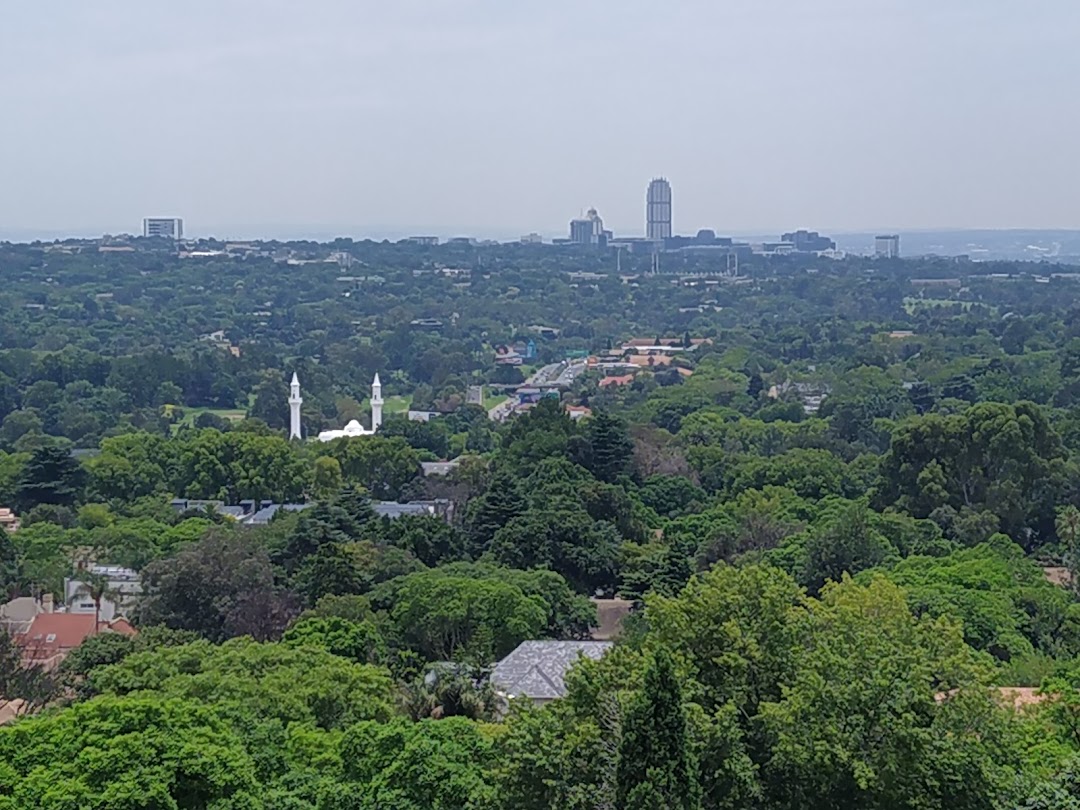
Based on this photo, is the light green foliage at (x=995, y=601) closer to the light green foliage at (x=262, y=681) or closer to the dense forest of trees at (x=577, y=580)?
the dense forest of trees at (x=577, y=580)

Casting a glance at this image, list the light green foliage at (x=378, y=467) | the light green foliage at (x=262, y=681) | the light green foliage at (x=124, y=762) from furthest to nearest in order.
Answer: the light green foliage at (x=378, y=467) → the light green foliage at (x=262, y=681) → the light green foliage at (x=124, y=762)

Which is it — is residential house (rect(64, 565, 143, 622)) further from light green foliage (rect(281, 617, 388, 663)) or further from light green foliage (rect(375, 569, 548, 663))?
light green foliage (rect(281, 617, 388, 663))

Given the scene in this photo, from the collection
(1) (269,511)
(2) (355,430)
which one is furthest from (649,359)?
(1) (269,511)

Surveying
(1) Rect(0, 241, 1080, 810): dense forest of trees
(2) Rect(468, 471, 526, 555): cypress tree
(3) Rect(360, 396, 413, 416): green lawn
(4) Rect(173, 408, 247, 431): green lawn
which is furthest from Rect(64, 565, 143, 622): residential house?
(3) Rect(360, 396, 413, 416): green lawn

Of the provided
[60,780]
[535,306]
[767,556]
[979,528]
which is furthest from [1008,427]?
[535,306]

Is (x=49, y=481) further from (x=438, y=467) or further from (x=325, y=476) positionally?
(x=438, y=467)

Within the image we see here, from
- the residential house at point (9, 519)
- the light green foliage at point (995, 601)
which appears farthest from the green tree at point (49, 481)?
the light green foliage at point (995, 601)
